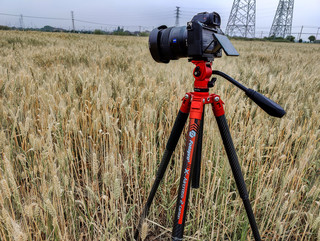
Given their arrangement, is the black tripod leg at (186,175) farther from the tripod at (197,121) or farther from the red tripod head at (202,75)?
the red tripod head at (202,75)

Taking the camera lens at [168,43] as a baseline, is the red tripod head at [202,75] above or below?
below

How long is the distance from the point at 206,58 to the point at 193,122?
0.28 metres

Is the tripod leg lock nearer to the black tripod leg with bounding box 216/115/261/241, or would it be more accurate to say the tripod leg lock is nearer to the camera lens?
the black tripod leg with bounding box 216/115/261/241

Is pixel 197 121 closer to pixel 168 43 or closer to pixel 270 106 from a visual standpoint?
pixel 270 106

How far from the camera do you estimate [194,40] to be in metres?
0.82

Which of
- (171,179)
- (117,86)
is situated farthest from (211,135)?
(117,86)

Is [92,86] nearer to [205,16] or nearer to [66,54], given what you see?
[205,16]

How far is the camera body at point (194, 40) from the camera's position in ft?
2.67

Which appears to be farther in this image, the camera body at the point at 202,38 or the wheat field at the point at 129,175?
the wheat field at the point at 129,175

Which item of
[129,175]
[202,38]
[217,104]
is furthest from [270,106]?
[129,175]

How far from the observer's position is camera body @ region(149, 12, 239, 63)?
0.81 m

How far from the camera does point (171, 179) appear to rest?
4.62 feet

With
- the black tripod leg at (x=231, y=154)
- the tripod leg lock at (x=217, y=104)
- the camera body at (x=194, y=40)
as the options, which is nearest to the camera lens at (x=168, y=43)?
the camera body at (x=194, y=40)

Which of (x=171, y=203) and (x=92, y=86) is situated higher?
(x=92, y=86)
